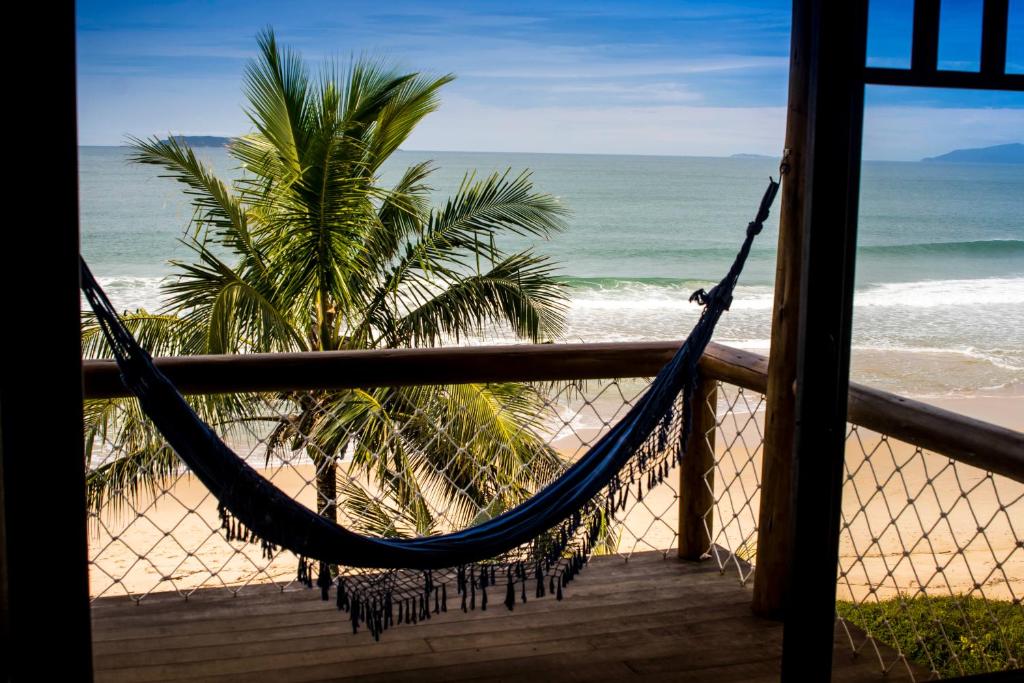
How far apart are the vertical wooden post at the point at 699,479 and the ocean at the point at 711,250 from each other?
57 centimetres

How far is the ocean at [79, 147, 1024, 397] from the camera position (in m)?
1.71

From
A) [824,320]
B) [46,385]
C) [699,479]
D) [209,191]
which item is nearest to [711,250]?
[209,191]

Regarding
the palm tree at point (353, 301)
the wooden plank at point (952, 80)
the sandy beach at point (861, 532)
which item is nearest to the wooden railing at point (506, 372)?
the wooden plank at point (952, 80)

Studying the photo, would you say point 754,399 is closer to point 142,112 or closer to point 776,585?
point 776,585

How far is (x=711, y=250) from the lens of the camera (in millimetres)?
17688

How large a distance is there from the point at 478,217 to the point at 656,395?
3715mm

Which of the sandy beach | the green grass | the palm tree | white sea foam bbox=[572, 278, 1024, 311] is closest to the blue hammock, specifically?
the green grass

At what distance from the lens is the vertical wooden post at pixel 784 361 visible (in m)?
1.85

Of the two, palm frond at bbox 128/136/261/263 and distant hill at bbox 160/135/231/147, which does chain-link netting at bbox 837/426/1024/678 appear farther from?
distant hill at bbox 160/135/231/147

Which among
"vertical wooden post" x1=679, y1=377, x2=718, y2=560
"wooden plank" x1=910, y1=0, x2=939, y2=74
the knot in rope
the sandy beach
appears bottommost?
the sandy beach

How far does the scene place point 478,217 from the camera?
18.2 feet

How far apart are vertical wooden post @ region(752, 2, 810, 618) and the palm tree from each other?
2379mm

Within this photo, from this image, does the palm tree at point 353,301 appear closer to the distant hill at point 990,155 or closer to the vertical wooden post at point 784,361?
the vertical wooden post at point 784,361

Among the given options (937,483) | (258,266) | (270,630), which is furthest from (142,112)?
(270,630)
